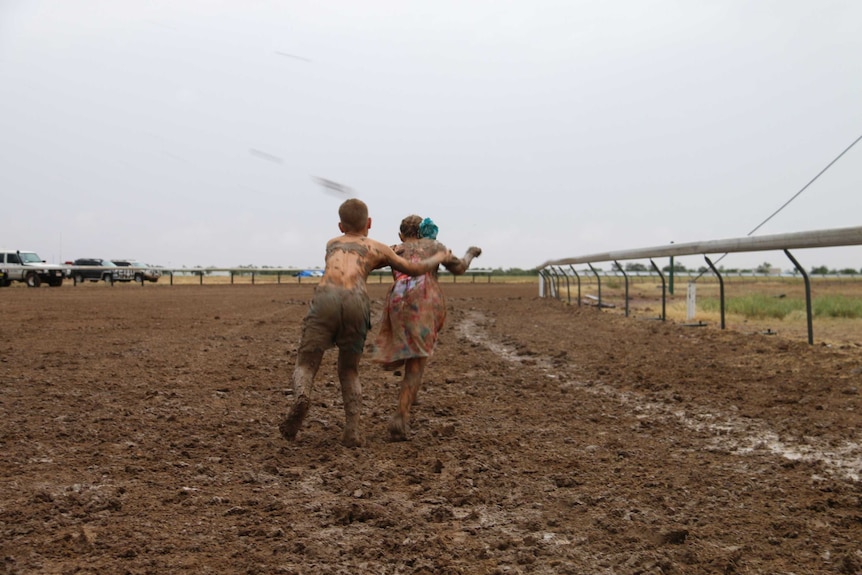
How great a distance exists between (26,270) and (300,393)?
38.4 metres

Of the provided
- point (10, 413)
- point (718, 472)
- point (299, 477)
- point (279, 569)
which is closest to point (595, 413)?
point (718, 472)

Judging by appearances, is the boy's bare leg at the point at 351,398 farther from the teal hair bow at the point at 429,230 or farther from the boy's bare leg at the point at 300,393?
the teal hair bow at the point at 429,230

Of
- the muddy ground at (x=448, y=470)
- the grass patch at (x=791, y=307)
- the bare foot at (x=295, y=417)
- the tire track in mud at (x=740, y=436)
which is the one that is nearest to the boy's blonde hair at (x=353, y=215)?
the bare foot at (x=295, y=417)

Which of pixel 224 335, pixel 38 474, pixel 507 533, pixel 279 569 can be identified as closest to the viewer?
pixel 279 569

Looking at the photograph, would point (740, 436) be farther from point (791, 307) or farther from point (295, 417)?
point (791, 307)

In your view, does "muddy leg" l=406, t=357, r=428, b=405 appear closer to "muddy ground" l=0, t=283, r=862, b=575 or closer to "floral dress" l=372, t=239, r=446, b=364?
"floral dress" l=372, t=239, r=446, b=364

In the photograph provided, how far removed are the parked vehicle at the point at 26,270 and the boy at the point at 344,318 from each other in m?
37.7

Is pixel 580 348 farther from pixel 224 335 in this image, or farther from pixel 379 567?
pixel 379 567

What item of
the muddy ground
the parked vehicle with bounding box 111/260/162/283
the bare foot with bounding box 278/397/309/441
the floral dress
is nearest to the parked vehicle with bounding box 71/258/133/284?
the parked vehicle with bounding box 111/260/162/283

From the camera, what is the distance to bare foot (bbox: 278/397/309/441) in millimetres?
4730

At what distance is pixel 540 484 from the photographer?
4.17 m

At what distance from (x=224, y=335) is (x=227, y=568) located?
9.94 meters

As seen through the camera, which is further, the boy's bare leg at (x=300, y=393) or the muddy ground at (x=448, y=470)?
the boy's bare leg at (x=300, y=393)

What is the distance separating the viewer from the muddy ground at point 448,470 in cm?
313
